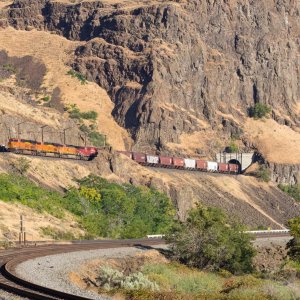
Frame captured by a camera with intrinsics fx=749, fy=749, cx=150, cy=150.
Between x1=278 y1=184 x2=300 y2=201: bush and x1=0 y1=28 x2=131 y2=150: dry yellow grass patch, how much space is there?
108 feet

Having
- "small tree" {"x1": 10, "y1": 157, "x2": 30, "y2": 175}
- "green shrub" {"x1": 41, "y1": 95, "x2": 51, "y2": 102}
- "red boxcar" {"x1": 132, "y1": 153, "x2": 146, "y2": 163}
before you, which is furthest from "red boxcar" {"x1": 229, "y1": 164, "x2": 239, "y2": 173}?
"small tree" {"x1": 10, "y1": 157, "x2": 30, "y2": 175}

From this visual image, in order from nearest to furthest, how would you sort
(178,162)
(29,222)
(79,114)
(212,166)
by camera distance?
(29,222), (178,162), (212,166), (79,114)

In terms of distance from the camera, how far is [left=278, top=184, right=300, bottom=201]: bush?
5839 inches

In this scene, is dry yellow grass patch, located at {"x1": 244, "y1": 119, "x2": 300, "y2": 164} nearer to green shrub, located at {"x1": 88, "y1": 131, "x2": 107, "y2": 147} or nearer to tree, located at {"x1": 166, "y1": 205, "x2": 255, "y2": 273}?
green shrub, located at {"x1": 88, "y1": 131, "x2": 107, "y2": 147}

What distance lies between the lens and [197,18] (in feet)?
583

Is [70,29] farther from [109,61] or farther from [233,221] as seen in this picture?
[233,221]

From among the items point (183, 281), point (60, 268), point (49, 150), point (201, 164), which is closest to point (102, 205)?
point (49, 150)

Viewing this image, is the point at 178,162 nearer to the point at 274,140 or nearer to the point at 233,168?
the point at 233,168

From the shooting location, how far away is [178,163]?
136 metres

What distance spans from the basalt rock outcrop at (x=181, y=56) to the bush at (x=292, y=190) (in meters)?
20.7

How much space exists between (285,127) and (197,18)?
33.1 meters

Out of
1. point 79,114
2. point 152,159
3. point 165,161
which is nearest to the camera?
point 152,159

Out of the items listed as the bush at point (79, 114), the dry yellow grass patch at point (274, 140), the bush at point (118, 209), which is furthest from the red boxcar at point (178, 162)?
the dry yellow grass patch at point (274, 140)

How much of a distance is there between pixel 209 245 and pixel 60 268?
17138mm
